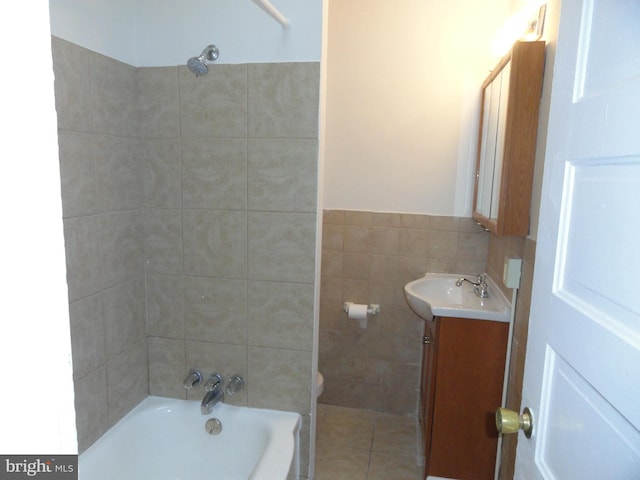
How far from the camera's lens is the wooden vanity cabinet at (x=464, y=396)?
189cm

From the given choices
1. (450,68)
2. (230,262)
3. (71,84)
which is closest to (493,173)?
(450,68)

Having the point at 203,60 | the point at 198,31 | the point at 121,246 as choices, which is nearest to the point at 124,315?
the point at 121,246

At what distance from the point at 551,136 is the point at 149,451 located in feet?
6.12

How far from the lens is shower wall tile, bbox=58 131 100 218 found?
1.31 metres

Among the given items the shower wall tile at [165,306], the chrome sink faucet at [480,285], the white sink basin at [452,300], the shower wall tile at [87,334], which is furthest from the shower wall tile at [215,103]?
the chrome sink faucet at [480,285]

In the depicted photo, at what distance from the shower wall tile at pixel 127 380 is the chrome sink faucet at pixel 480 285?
1.69m

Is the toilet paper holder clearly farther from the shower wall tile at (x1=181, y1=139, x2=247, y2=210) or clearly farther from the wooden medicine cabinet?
the shower wall tile at (x1=181, y1=139, x2=247, y2=210)

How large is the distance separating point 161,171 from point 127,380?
89cm

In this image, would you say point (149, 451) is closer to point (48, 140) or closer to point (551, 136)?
point (48, 140)

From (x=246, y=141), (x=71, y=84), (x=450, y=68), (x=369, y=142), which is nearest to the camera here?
(x=71, y=84)

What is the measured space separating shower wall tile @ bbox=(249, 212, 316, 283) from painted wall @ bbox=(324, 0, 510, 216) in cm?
103

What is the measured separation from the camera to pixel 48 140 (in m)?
0.39

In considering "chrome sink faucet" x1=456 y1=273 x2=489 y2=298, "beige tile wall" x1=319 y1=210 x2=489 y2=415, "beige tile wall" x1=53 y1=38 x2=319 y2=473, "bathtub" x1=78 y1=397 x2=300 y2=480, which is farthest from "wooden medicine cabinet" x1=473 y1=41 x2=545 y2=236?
"bathtub" x1=78 y1=397 x2=300 y2=480

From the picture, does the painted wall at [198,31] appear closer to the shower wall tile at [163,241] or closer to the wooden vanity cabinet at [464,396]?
the shower wall tile at [163,241]
